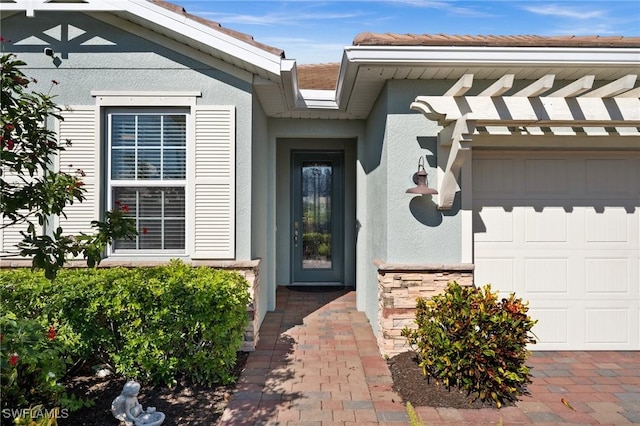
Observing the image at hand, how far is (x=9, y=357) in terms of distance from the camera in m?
2.18

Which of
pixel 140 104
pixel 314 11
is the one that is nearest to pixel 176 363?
pixel 140 104

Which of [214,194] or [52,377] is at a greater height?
[214,194]

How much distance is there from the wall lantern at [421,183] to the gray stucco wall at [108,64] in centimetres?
195

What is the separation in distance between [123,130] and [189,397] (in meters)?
3.06

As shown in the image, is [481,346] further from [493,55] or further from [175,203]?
[175,203]

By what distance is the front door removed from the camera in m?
7.61

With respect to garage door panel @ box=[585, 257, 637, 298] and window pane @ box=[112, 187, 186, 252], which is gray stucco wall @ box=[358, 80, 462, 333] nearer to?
garage door panel @ box=[585, 257, 637, 298]

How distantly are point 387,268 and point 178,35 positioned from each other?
3.44 metres

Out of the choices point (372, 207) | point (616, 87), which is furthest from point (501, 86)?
point (372, 207)

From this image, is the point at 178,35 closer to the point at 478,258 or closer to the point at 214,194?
the point at 214,194

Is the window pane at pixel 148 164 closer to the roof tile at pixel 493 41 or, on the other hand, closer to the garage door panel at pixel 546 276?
the roof tile at pixel 493 41

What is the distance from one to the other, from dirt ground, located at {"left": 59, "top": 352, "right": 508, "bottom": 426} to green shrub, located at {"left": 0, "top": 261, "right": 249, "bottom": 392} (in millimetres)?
124

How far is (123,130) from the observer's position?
461cm

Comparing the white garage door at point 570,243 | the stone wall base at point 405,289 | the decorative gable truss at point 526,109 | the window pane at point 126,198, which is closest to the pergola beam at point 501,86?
the decorative gable truss at point 526,109
